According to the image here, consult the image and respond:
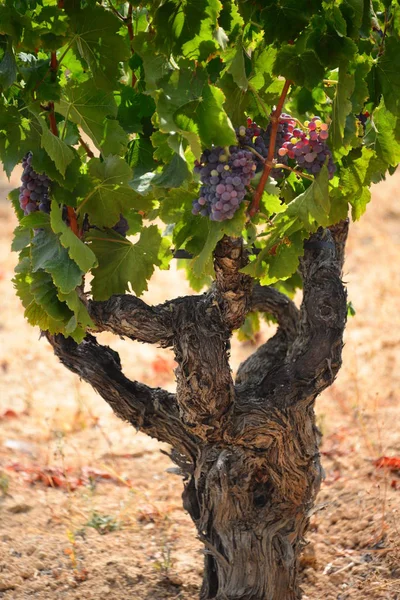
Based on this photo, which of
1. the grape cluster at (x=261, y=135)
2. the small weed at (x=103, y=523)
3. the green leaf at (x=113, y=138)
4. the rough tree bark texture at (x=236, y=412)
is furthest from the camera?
the small weed at (x=103, y=523)

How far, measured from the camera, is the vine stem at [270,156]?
2.16 m

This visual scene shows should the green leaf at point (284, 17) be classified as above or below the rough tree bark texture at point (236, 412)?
above

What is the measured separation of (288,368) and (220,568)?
0.81m

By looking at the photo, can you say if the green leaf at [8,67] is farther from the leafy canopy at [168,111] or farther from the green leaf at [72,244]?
the green leaf at [72,244]

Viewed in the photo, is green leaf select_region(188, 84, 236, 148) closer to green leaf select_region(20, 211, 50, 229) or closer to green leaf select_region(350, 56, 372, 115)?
green leaf select_region(350, 56, 372, 115)

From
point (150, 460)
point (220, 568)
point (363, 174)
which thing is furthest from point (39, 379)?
point (363, 174)

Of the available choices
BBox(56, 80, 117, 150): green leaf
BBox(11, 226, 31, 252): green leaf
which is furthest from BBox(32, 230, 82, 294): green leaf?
BBox(56, 80, 117, 150): green leaf

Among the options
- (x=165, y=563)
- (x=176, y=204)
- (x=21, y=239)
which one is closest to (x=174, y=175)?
(x=176, y=204)

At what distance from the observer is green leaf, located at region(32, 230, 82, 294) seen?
2.30m

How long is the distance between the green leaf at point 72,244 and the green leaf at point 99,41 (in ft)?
1.35

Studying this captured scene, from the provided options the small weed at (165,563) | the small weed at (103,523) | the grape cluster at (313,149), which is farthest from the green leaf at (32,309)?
the small weed at (103,523)

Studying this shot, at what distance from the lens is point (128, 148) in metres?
2.62

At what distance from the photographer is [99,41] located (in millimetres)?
2283

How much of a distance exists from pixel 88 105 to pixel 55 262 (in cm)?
47
